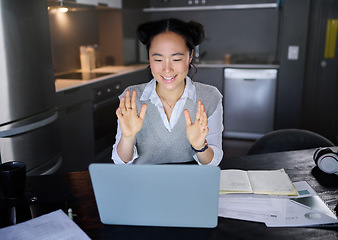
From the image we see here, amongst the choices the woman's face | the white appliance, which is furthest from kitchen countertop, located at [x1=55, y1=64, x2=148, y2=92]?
the woman's face

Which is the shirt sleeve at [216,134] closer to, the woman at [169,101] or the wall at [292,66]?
the woman at [169,101]

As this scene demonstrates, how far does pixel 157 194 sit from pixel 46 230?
1.00ft

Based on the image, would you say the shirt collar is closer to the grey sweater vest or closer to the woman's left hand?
the grey sweater vest

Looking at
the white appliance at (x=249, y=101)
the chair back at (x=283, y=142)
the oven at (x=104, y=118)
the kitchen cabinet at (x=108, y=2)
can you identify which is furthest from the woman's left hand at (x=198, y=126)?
the white appliance at (x=249, y=101)

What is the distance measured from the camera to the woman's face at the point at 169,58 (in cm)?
143

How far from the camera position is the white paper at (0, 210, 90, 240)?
0.88 metres

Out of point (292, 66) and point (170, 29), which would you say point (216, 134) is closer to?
point (170, 29)

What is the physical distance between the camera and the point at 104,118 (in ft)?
11.2

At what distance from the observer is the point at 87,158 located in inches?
125

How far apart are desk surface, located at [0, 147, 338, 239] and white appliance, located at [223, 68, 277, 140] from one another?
253 cm

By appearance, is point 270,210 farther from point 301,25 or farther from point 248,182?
point 301,25

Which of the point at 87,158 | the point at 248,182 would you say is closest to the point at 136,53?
the point at 87,158

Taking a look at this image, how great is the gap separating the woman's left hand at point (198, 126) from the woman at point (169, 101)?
0.57ft

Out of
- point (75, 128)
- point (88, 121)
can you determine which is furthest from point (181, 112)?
point (88, 121)
